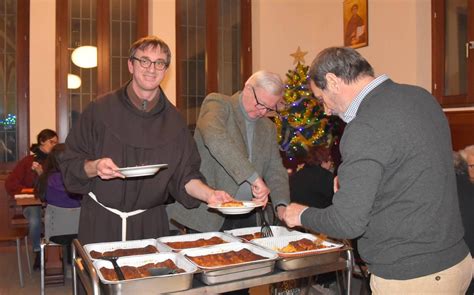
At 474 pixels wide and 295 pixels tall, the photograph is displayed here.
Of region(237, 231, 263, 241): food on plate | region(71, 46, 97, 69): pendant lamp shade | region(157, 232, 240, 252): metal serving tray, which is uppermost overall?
region(71, 46, 97, 69): pendant lamp shade

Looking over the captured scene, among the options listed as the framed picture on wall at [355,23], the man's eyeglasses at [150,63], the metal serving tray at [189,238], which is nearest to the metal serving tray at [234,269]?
the metal serving tray at [189,238]

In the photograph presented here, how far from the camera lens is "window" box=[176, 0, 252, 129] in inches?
261

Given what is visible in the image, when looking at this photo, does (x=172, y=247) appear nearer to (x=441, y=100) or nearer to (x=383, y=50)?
(x=441, y=100)

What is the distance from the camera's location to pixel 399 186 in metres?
1.46

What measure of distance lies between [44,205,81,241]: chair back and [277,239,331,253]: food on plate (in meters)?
2.45

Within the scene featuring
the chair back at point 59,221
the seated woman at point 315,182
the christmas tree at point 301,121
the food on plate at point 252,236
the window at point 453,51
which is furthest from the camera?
the christmas tree at point 301,121

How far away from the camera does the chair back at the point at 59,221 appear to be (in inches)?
159

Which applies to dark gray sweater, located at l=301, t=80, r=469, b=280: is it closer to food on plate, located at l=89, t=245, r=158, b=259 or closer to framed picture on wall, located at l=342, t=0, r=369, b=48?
food on plate, located at l=89, t=245, r=158, b=259

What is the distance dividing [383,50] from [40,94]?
13.8 feet

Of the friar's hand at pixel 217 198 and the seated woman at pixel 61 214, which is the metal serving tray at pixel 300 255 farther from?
the seated woman at pixel 61 214

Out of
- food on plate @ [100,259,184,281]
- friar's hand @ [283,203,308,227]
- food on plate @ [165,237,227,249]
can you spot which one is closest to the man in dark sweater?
friar's hand @ [283,203,308,227]

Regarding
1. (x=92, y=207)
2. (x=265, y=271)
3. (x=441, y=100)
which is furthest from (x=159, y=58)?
(x=441, y=100)

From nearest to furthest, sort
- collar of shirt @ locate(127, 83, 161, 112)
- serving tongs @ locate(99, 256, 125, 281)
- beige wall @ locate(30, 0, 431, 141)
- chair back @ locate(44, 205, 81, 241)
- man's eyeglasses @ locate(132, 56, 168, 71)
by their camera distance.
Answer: serving tongs @ locate(99, 256, 125, 281) < man's eyeglasses @ locate(132, 56, 168, 71) < collar of shirt @ locate(127, 83, 161, 112) < chair back @ locate(44, 205, 81, 241) < beige wall @ locate(30, 0, 431, 141)

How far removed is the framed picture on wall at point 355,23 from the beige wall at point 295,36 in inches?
3.4
